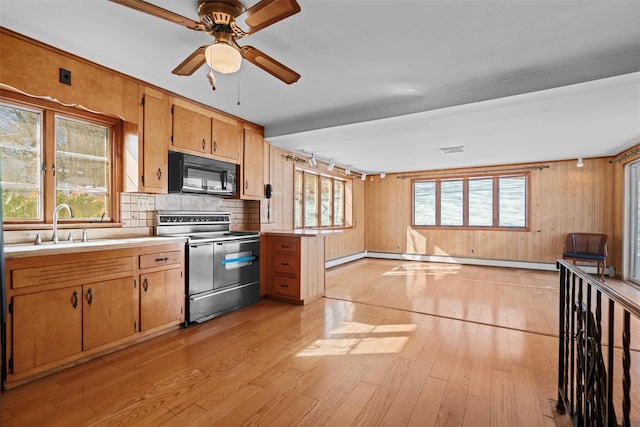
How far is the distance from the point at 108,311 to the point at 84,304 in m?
0.20

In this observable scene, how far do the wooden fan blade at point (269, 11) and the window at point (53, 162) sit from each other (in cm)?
224

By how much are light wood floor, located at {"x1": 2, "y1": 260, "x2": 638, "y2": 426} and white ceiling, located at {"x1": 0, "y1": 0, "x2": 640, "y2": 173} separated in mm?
2309

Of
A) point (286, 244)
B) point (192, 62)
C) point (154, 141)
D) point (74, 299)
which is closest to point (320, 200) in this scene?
point (286, 244)

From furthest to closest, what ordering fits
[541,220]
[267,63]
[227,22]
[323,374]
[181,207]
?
[541,220] < [181,207] < [323,374] < [267,63] < [227,22]

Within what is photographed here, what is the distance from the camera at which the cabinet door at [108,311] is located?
98.5 inches

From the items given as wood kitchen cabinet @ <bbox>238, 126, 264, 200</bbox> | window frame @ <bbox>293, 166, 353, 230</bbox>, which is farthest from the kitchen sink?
window frame @ <bbox>293, 166, 353, 230</bbox>

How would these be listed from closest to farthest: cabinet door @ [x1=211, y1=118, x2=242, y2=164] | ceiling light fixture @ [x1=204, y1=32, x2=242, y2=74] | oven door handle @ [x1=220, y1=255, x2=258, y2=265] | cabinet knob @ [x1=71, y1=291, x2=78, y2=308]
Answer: ceiling light fixture @ [x1=204, y1=32, x2=242, y2=74] < cabinet knob @ [x1=71, y1=291, x2=78, y2=308] < oven door handle @ [x1=220, y1=255, x2=258, y2=265] < cabinet door @ [x1=211, y1=118, x2=242, y2=164]

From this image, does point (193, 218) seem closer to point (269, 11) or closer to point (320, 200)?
point (269, 11)

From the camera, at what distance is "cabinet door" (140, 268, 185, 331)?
288 centimetres

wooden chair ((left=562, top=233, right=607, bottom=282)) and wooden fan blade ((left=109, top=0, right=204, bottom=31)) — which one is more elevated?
wooden fan blade ((left=109, top=0, right=204, bottom=31))

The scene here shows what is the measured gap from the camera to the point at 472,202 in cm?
727

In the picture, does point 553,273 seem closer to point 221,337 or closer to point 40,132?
point 221,337

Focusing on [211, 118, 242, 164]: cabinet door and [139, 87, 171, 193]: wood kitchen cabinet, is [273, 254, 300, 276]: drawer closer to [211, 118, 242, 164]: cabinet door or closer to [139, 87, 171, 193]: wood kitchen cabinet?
[211, 118, 242, 164]: cabinet door

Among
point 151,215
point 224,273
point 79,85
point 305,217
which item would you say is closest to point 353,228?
point 305,217
